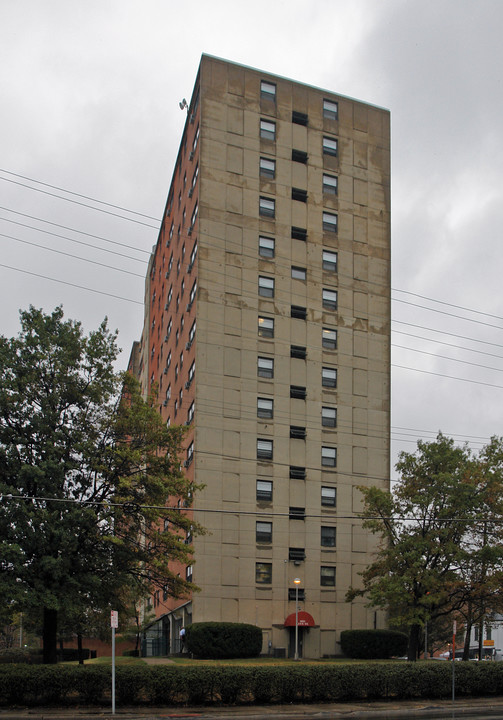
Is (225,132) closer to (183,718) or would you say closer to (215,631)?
(215,631)

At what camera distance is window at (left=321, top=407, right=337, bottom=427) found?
5459 cm

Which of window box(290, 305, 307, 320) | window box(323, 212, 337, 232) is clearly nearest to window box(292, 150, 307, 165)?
window box(323, 212, 337, 232)

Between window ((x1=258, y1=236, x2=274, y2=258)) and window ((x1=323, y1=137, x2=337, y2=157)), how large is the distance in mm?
9340

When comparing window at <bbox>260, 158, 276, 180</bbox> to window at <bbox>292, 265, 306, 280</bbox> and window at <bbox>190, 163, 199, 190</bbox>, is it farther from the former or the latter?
window at <bbox>292, 265, 306, 280</bbox>

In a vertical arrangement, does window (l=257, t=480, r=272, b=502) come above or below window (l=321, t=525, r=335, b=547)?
above

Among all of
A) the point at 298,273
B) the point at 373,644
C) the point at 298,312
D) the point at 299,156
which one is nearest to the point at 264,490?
the point at 373,644

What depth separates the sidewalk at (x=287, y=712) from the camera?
Answer: 23562mm

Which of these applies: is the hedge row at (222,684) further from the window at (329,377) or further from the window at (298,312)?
the window at (298,312)

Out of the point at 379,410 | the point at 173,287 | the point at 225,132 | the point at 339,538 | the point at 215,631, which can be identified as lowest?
the point at 215,631

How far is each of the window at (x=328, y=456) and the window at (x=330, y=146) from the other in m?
22.6

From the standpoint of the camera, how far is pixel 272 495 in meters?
51.7

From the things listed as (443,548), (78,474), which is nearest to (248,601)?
(443,548)

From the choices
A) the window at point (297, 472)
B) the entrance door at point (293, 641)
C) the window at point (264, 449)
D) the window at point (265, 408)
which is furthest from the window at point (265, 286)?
the entrance door at point (293, 641)

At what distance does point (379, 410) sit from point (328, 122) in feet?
74.2
